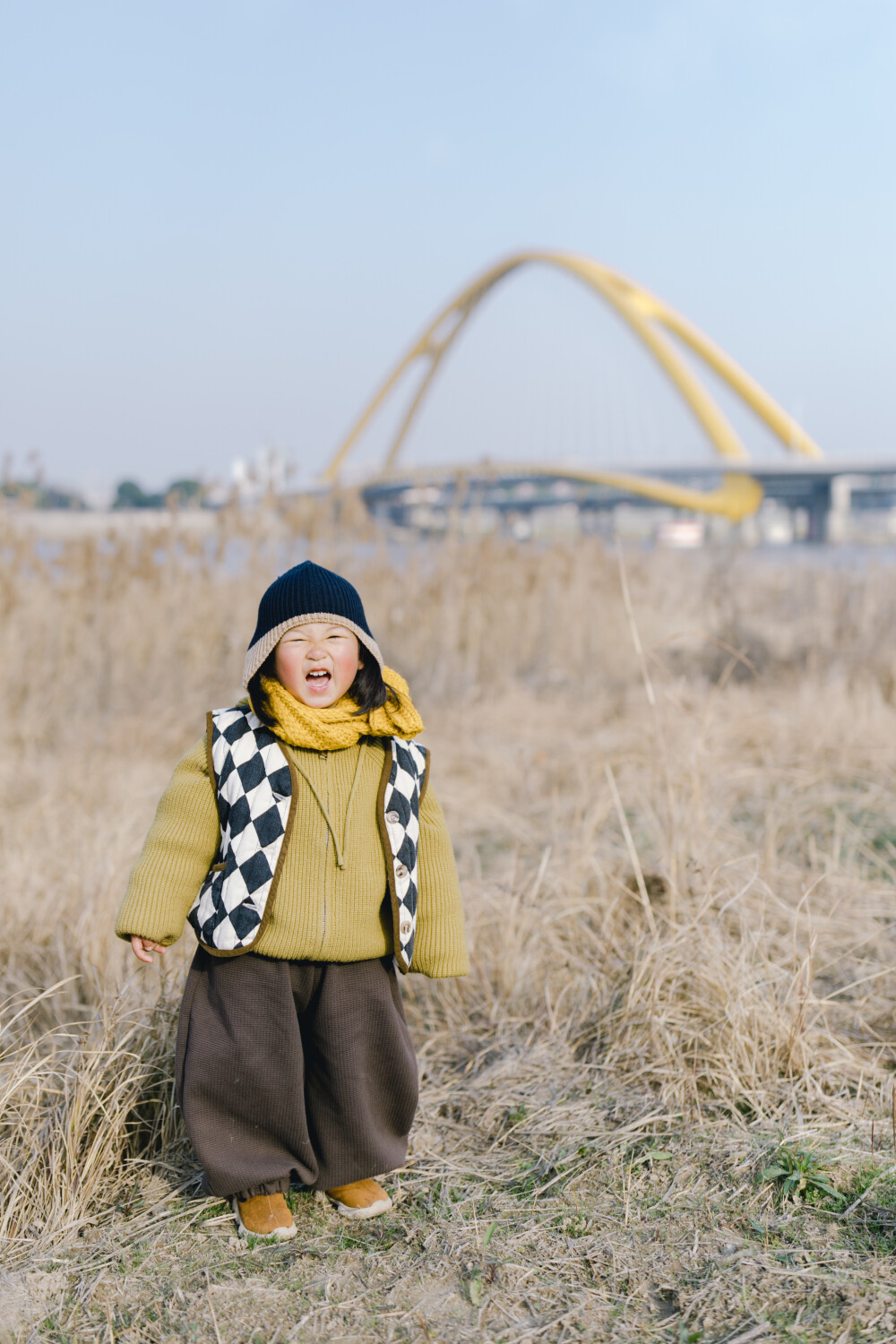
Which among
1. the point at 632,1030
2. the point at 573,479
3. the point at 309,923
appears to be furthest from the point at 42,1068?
the point at 573,479

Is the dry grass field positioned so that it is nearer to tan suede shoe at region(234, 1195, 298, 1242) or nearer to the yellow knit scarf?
tan suede shoe at region(234, 1195, 298, 1242)

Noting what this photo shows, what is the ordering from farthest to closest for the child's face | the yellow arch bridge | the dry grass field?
the yellow arch bridge
the child's face
the dry grass field

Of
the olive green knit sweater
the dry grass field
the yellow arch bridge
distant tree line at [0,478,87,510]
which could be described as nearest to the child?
the olive green knit sweater

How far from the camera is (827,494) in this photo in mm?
31719

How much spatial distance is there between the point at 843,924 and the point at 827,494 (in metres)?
31.3

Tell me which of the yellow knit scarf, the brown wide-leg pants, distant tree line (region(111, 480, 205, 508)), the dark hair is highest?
distant tree line (region(111, 480, 205, 508))

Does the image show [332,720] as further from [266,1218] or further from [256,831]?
[266,1218]

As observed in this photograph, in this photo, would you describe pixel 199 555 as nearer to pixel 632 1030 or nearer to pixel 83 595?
pixel 83 595

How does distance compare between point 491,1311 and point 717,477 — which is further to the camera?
point 717,477

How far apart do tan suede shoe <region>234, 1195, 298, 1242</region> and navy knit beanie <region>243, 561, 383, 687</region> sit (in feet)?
2.89

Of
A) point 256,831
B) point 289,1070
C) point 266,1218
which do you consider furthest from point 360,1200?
point 256,831

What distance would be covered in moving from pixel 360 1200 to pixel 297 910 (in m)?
0.55

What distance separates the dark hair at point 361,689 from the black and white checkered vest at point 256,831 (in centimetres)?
4

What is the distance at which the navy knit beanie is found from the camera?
5.85 feet
